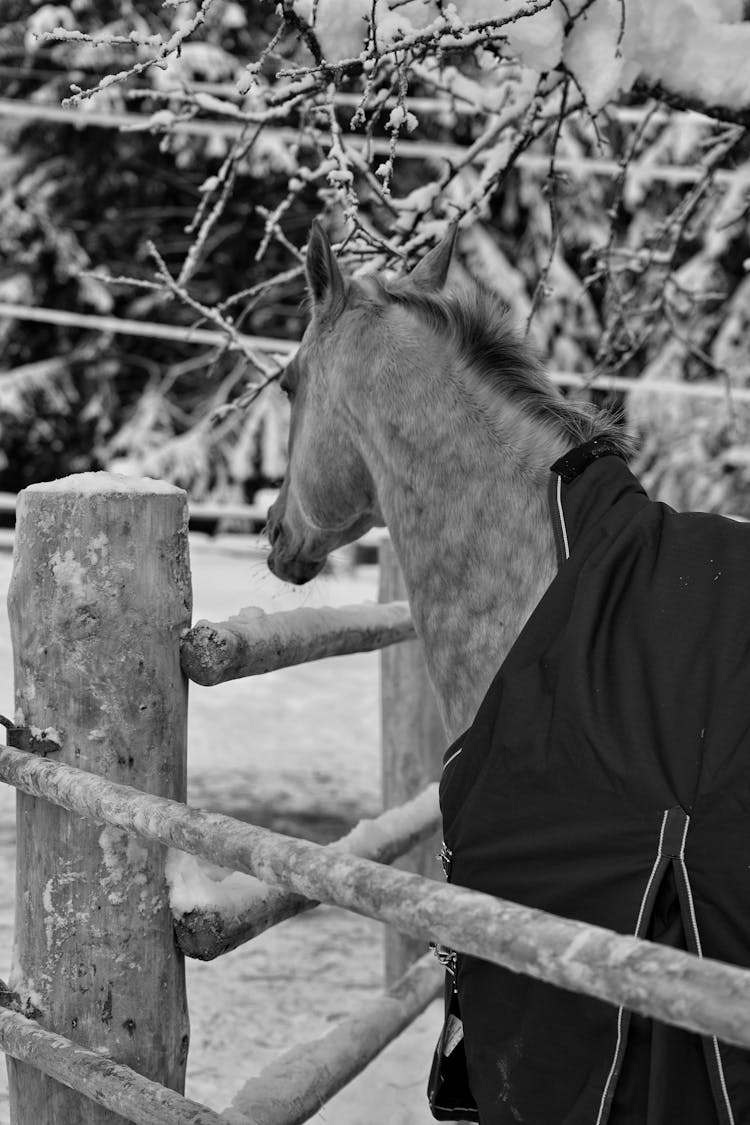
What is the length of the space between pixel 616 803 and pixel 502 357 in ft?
2.85

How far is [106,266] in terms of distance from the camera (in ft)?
37.3

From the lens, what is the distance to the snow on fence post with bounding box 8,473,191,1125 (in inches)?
70.7

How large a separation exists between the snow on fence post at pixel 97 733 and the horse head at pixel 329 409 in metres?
0.42

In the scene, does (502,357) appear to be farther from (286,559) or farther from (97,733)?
(97,733)

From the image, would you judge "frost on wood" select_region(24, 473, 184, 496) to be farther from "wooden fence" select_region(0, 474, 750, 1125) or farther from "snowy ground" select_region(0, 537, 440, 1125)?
"snowy ground" select_region(0, 537, 440, 1125)

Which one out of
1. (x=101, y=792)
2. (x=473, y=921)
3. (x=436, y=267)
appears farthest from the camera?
(x=436, y=267)

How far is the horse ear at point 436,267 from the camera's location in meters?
2.35

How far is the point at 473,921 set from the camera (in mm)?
1153

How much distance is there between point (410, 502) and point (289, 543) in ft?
1.68

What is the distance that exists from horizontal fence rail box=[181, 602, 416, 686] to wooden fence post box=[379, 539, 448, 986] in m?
0.50

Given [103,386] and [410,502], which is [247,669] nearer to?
[410,502]

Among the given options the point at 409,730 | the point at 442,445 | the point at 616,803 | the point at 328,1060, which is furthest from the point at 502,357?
the point at 409,730

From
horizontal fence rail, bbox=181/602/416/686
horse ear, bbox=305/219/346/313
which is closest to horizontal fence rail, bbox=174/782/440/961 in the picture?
horizontal fence rail, bbox=181/602/416/686

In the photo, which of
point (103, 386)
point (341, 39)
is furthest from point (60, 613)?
point (103, 386)
